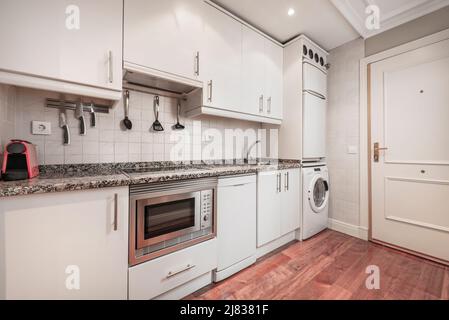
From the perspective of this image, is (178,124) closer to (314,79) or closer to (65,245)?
(65,245)

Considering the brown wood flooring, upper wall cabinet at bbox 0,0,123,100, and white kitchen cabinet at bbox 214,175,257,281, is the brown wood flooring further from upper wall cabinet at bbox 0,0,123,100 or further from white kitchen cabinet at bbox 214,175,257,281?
upper wall cabinet at bbox 0,0,123,100

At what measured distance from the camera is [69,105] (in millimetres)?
1392

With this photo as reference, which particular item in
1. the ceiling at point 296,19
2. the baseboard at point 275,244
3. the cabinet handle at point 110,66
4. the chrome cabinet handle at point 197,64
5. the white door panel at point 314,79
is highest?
the ceiling at point 296,19

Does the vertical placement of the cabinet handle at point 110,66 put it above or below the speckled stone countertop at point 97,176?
above

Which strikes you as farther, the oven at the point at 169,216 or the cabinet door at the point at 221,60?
the cabinet door at the point at 221,60

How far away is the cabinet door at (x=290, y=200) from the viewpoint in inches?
80.8

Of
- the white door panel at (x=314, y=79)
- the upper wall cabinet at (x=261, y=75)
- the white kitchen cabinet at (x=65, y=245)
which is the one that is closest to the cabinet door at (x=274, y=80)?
the upper wall cabinet at (x=261, y=75)

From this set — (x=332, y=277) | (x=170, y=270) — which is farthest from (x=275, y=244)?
(x=170, y=270)

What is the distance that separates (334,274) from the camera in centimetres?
161

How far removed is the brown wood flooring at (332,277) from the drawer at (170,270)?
200mm

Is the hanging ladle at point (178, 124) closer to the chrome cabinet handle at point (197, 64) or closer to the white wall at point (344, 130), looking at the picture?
the chrome cabinet handle at point (197, 64)

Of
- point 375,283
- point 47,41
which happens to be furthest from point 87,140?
point 375,283

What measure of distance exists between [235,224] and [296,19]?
2.18 meters

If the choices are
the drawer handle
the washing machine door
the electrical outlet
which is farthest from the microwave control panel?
the washing machine door
